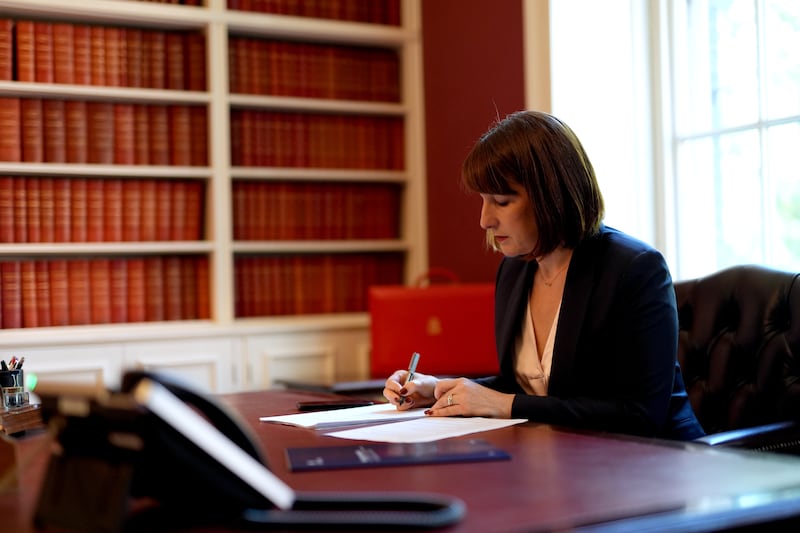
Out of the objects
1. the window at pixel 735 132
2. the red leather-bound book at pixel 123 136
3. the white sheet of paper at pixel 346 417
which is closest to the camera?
the white sheet of paper at pixel 346 417

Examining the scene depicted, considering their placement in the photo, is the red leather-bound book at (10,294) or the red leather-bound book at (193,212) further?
the red leather-bound book at (193,212)

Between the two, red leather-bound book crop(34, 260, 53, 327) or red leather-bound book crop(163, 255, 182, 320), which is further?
red leather-bound book crop(163, 255, 182, 320)

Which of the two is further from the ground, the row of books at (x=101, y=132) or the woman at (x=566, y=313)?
the row of books at (x=101, y=132)

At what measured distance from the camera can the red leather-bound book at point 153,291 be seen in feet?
11.9

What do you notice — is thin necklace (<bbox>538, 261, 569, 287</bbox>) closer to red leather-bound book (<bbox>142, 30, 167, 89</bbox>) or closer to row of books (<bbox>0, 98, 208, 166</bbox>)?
row of books (<bbox>0, 98, 208, 166</bbox>)

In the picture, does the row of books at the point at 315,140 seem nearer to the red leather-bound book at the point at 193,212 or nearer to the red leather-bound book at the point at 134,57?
the red leather-bound book at the point at 193,212

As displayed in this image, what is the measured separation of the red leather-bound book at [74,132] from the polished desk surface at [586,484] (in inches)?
89.9

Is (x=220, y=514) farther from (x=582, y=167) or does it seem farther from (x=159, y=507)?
→ (x=582, y=167)

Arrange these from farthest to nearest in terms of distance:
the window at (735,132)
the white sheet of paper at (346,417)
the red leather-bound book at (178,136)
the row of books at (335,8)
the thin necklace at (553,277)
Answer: the row of books at (335,8), the red leather-bound book at (178,136), the window at (735,132), the thin necklace at (553,277), the white sheet of paper at (346,417)

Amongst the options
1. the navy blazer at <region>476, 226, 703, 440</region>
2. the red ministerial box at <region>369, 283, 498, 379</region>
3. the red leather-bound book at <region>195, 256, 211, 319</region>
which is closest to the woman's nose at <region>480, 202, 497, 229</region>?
the navy blazer at <region>476, 226, 703, 440</region>

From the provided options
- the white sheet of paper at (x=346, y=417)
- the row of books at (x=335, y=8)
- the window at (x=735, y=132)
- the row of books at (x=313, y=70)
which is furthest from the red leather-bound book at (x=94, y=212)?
the window at (x=735, y=132)

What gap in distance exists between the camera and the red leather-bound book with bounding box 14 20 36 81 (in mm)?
3379

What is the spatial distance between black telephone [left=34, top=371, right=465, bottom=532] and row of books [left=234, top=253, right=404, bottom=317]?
2.81 metres

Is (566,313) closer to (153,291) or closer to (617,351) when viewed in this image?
(617,351)
